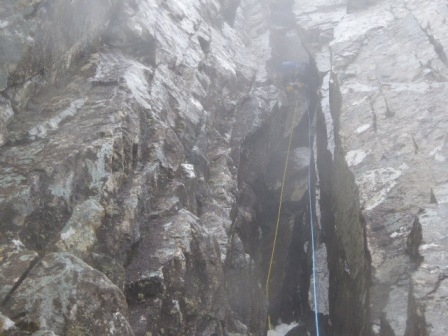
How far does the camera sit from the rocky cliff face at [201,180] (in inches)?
244

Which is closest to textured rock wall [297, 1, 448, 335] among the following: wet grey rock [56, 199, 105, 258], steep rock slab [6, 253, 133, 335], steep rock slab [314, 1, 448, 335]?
steep rock slab [314, 1, 448, 335]

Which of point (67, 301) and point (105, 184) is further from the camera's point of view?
point (105, 184)

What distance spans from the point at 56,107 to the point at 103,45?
2962mm

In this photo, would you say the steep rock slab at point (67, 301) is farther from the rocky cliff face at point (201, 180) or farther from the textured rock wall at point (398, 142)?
the textured rock wall at point (398, 142)

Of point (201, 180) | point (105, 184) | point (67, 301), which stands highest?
point (105, 184)

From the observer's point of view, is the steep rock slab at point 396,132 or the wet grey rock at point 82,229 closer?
the wet grey rock at point 82,229

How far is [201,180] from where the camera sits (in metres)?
10.5

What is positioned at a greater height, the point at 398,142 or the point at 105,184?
the point at 105,184

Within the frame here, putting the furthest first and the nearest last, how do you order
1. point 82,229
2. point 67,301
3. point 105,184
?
point 105,184 < point 82,229 < point 67,301

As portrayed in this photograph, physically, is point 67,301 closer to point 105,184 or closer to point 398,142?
point 105,184

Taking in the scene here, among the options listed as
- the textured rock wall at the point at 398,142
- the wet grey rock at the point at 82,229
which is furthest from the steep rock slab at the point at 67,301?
the textured rock wall at the point at 398,142

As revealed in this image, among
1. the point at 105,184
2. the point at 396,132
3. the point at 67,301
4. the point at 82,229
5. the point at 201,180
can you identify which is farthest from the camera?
the point at 396,132

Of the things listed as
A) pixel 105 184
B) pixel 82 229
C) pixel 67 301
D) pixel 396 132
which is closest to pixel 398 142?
pixel 396 132

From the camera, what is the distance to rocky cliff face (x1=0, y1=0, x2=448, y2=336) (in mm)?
6207
